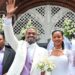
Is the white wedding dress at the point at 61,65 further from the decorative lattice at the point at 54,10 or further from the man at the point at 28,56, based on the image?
the decorative lattice at the point at 54,10

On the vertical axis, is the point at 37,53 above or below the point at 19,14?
below

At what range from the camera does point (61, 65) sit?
4895 mm

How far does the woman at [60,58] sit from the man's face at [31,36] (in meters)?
0.26

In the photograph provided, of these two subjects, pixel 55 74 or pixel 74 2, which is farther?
pixel 74 2

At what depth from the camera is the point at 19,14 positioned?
897 cm

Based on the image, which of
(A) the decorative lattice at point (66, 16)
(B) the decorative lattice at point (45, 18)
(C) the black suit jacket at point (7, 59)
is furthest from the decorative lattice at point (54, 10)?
(C) the black suit jacket at point (7, 59)

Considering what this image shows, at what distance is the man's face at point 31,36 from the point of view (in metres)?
5.00

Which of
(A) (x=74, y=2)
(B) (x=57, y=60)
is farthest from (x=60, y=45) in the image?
(A) (x=74, y=2)

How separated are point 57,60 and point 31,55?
0.36 metres

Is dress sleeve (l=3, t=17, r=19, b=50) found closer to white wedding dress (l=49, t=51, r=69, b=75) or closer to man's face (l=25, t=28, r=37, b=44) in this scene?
man's face (l=25, t=28, r=37, b=44)

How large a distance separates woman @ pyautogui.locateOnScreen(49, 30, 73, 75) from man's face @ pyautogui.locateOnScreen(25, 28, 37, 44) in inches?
10.2

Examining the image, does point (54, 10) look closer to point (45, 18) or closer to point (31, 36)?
point (45, 18)

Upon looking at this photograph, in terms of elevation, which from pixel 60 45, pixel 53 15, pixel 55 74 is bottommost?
pixel 55 74

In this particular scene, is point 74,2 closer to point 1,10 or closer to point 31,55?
point 1,10
